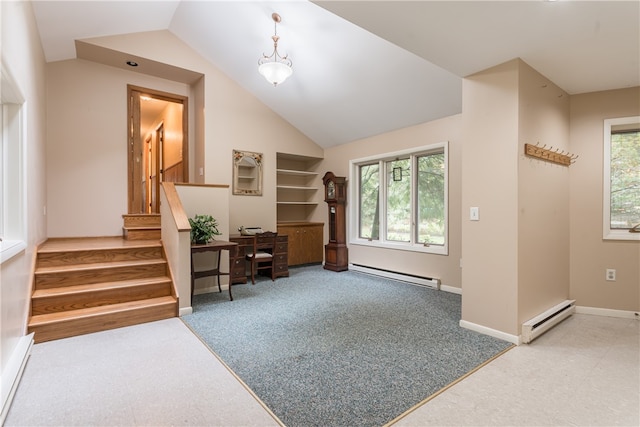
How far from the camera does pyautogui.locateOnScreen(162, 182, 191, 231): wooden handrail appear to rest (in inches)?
128

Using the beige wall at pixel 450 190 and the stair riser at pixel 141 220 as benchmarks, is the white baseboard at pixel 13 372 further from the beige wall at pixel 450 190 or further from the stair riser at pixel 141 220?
the beige wall at pixel 450 190

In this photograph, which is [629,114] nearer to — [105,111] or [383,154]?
[383,154]

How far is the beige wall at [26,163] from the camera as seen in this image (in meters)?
1.90

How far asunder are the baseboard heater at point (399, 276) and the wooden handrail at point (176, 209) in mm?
3126

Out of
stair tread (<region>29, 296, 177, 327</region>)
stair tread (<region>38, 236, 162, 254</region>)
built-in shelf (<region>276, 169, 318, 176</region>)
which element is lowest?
stair tread (<region>29, 296, 177, 327</region>)

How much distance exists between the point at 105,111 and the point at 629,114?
6524mm

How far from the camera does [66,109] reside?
14.3 feet

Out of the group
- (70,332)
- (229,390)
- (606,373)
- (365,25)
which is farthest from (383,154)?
(70,332)

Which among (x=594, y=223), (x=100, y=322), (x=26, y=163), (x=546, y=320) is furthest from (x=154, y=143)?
(x=594, y=223)

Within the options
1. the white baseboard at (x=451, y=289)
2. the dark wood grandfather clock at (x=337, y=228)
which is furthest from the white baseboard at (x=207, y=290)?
the white baseboard at (x=451, y=289)

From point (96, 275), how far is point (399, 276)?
391cm

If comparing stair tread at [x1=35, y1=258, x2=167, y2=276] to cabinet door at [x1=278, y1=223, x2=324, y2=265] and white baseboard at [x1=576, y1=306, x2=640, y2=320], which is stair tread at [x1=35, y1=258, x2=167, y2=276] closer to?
cabinet door at [x1=278, y1=223, x2=324, y2=265]

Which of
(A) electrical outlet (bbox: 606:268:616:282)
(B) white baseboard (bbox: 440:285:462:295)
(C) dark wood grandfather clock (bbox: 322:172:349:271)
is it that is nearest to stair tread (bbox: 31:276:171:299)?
(C) dark wood grandfather clock (bbox: 322:172:349:271)

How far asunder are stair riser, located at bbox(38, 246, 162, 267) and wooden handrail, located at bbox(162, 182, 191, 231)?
0.63m
